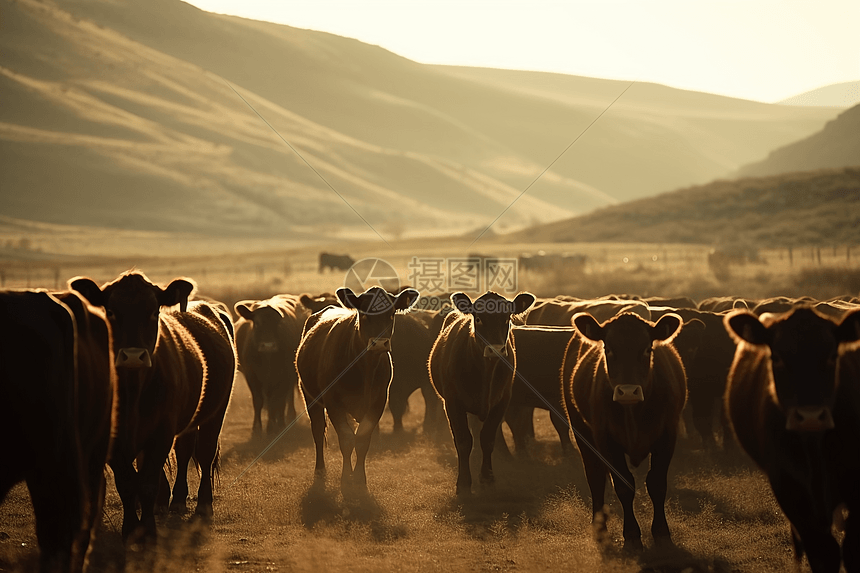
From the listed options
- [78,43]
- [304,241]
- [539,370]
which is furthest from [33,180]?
[539,370]

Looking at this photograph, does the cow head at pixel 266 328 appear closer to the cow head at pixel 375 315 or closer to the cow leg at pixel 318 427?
the cow leg at pixel 318 427

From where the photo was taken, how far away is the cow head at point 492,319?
8867mm

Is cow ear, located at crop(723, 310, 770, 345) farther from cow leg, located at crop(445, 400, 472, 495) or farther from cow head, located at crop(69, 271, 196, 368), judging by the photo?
cow leg, located at crop(445, 400, 472, 495)

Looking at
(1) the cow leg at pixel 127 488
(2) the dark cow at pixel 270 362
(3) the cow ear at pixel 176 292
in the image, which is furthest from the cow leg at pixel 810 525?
(2) the dark cow at pixel 270 362

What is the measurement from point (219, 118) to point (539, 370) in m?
178

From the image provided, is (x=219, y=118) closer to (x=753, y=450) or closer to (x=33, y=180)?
(x=33, y=180)

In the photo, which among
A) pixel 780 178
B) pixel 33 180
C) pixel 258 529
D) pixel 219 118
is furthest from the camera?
pixel 219 118

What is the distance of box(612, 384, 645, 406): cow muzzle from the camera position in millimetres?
6203

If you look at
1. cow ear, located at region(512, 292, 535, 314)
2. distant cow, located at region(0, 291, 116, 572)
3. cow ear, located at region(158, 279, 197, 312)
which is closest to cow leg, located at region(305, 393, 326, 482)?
cow ear, located at region(512, 292, 535, 314)

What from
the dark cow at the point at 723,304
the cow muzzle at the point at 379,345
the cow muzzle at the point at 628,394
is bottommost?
the cow muzzle at the point at 628,394

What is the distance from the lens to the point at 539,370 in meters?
10.1

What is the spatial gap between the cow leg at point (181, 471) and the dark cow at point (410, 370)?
4644mm

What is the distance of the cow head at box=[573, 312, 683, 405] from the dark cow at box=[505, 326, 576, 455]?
3023 mm

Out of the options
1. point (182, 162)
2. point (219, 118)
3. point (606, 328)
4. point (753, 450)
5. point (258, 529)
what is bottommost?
point (258, 529)
